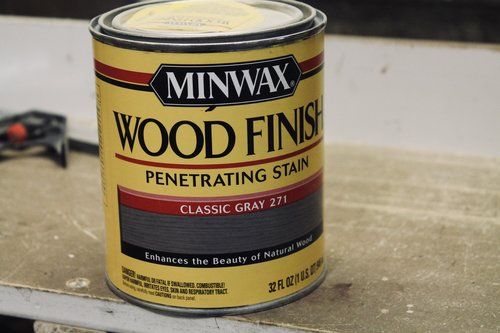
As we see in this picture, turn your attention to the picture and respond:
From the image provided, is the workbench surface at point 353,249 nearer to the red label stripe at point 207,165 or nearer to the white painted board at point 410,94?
the white painted board at point 410,94

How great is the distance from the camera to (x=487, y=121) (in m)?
1.81

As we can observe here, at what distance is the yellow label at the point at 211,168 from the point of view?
1093mm

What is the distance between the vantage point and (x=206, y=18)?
118cm

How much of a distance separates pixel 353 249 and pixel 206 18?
46 cm

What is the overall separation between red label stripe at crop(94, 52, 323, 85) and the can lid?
46mm

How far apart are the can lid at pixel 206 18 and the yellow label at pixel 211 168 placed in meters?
0.03

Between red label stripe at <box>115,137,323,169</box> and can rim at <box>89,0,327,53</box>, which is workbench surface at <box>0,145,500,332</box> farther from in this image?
can rim at <box>89,0,327,53</box>

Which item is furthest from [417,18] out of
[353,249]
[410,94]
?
[353,249]

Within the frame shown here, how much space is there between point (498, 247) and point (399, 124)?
50 cm

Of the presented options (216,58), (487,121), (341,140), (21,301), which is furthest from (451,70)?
(21,301)

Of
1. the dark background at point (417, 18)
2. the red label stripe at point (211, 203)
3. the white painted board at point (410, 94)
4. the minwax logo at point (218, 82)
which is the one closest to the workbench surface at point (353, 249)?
the white painted board at point (410, 94)

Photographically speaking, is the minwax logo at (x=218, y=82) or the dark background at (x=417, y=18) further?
the dark background at (x=417, y=18)

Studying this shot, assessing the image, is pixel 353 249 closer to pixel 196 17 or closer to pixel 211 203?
pixel 211 203

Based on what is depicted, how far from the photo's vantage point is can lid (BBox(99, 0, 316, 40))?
110 centimetres
